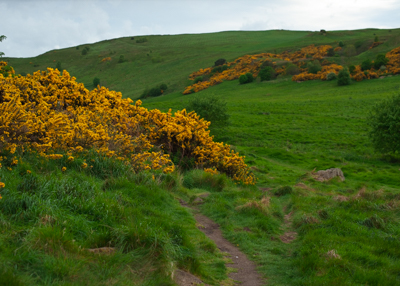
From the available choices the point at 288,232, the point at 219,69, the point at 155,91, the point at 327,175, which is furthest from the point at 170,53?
the point at 288,232

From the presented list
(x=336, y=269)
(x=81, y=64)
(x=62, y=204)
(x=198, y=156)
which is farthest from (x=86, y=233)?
(x=81, y=64)

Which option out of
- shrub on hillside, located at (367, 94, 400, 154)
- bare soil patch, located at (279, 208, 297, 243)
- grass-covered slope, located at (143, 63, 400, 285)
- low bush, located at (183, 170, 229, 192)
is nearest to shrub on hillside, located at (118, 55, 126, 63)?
grass-covered slope, located at (143, 63, 400, 285)

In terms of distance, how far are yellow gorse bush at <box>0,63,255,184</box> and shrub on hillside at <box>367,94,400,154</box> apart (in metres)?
16.6

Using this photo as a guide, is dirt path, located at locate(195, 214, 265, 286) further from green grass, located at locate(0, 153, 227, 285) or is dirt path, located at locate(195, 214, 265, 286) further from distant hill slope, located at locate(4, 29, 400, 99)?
distant hill slope, located at locate(4, 29, 400, 99)

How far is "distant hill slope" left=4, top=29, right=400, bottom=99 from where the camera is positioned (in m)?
83.5

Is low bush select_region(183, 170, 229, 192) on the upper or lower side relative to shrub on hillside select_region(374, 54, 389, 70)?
lower

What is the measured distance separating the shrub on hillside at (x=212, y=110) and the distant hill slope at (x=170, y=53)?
1566 inches

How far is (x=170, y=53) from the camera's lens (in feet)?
369

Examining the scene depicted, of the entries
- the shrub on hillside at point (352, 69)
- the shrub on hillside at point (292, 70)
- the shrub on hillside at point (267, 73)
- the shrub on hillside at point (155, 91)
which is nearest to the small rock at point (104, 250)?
the shrub on hillside at point (352, 69)

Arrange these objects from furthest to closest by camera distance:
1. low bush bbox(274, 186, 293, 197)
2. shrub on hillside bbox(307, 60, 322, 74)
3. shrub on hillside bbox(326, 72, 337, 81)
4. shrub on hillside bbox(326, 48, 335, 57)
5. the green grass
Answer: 1. shrub on hillside bbox(326, 48, 335, 57)
2. shrub on hillside bbox(307, 60, 322, 74)
3. shrub on hillside bbox(326, 72, 337, 81)
4. low bush bbox(274, 186, 293, 197)
5. the green grass

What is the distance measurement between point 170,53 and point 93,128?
348 ft

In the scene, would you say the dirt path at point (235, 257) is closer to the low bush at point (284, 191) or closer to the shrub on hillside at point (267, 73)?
the low bush at point (284, 191)

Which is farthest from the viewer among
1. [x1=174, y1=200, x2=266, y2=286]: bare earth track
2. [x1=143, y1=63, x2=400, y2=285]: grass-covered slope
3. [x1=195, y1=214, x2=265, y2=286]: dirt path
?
[x1=143, y1=63, x2=400, y2=285]: grass-covered slope

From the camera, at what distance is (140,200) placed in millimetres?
7562
